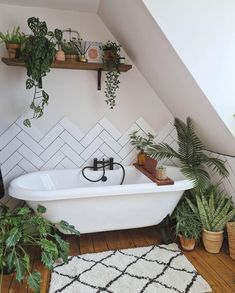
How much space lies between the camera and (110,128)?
2818mm

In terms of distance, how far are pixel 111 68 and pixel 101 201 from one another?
1309 millimetres

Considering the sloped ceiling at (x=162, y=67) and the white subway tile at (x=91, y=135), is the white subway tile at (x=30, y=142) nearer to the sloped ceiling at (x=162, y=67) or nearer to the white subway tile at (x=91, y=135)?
the white subway tile at (x=91, y=135)

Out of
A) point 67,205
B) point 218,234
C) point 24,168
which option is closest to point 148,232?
point 218,234

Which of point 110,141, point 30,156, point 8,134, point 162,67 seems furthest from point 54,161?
point 162,67

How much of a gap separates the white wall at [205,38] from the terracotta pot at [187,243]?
4.17 feet

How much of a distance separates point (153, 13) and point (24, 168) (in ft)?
6.29

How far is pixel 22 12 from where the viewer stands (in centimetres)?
242

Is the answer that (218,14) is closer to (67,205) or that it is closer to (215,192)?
(215,192)

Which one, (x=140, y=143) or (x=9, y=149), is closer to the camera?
(x=9, y=149)

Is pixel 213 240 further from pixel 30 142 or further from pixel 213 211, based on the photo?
pixel 30 142

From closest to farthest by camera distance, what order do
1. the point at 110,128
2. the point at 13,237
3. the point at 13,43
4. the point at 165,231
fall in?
the point at 13,237 < the point at 13,43 < the point at 165,231 < the point at 110,128

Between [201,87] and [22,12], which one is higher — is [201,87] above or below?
below

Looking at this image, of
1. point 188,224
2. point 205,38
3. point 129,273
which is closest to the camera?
point 205,38

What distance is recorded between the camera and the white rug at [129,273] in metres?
1.83
